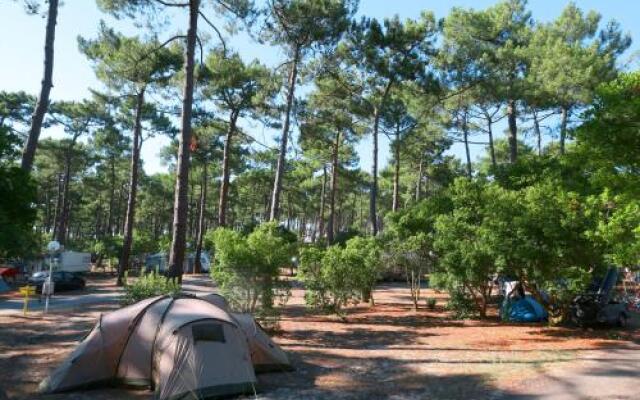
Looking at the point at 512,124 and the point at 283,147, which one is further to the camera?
the point at 512,124

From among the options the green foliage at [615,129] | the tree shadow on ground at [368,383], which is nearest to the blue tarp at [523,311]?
the green foliage at [615,129]

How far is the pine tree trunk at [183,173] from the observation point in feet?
41.3

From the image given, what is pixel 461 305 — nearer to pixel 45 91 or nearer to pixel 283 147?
A: pixel 283 147

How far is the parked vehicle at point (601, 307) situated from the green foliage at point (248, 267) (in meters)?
8.31

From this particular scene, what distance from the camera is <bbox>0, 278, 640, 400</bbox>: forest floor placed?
25.8 ft

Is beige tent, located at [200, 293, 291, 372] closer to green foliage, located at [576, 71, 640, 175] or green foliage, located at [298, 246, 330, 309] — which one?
green foliage, located at [298, 246, 330, 309]

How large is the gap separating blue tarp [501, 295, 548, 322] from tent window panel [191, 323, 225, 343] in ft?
36.6

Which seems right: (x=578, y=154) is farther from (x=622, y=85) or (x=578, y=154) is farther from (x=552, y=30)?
(x=552, y=30)

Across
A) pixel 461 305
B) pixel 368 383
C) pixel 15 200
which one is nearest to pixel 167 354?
pixel 368 383

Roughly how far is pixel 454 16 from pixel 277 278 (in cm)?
1880

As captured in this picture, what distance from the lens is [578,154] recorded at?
36.3ft

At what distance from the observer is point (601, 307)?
14.8 metres

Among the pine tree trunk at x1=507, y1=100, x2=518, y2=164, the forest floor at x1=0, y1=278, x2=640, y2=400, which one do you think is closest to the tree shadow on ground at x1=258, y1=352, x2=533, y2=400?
the forest floor at x1=0, y1=278, x2=640, y2=400

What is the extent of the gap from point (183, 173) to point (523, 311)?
1087 cm
